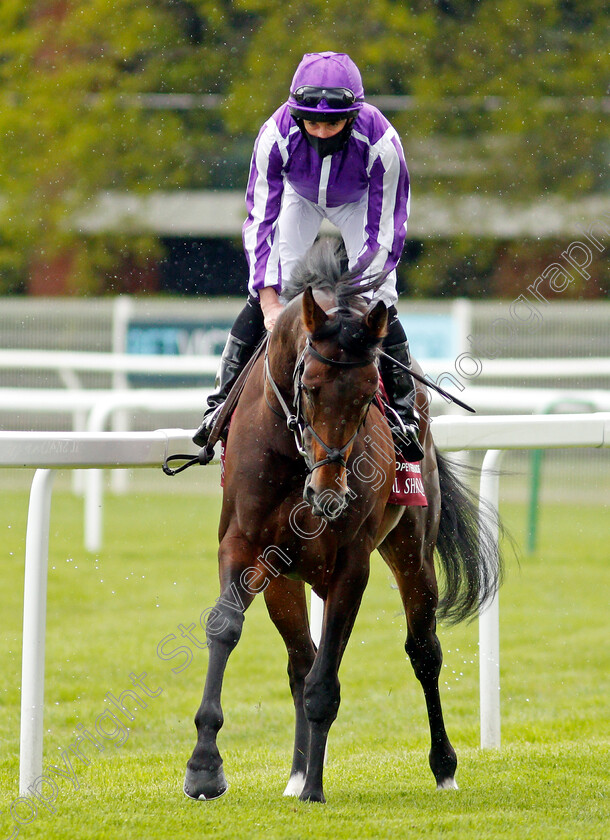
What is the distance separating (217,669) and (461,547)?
146 centimetres

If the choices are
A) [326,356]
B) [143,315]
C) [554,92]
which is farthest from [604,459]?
[326,356]

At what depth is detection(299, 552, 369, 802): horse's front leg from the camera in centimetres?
354

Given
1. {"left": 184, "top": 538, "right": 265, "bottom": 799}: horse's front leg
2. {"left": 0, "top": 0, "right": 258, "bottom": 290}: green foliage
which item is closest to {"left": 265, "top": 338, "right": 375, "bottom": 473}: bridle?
{"left": 184, "top": 538, "right": 265, "bottom": 799}: horse's front leg

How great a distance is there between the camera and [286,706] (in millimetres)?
5344

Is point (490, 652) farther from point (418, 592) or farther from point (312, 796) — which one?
point (312, 796)

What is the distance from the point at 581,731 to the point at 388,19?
12406mm

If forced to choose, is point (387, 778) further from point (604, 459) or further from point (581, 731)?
point (604, 459)

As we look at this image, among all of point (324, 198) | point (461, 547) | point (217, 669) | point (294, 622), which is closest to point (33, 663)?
point (217, 669)

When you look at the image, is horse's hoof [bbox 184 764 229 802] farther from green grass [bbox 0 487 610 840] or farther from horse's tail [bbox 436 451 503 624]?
horse's tail [bbox 436 451 503 624]

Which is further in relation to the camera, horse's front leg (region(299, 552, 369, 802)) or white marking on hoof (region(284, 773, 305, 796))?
white marking on hoof (region(284, 773, 305, 796))

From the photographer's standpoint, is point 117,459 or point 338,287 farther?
point 117,459

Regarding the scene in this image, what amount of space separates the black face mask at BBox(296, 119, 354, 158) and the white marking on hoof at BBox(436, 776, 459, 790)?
2030mm

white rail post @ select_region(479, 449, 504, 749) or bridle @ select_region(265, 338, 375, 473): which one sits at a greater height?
bridle @ select_region(265, 338, 375, 473)

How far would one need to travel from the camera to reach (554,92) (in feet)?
A: 51.4
